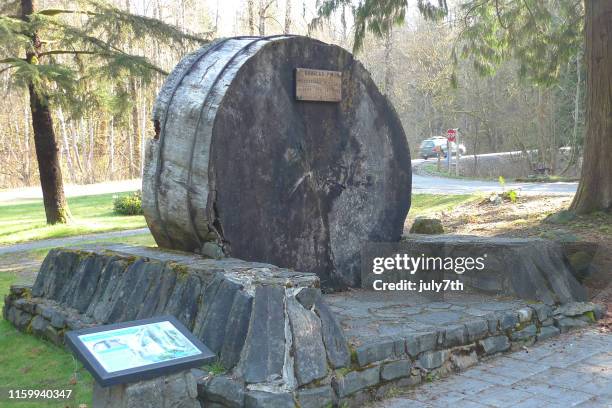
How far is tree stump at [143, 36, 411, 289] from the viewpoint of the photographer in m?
5.33

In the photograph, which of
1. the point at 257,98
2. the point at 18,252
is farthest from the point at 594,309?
the point at 18,252

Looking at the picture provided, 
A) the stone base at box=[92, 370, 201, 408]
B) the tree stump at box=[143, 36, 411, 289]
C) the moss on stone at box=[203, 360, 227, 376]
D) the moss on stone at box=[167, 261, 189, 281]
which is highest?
the tree stump at box=[143, 36, 411, 289]

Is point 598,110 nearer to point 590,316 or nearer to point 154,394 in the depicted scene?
point 590,316

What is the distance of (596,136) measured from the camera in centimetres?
985

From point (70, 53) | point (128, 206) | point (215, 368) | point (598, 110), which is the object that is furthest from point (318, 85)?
point (128, 206)

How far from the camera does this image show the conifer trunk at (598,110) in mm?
9672

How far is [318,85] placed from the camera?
20.0 feet

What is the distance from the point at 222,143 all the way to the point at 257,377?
7.11ft

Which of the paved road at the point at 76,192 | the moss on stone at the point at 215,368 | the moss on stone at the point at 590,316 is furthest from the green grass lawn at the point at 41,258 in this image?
the moss on stone at the point at 590,316

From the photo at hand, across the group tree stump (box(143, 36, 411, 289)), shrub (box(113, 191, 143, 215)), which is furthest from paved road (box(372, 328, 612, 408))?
shrub (box(113, 191, 143, 215))

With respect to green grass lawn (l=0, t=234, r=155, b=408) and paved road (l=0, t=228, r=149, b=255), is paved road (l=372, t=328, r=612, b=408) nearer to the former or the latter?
green grass lawn (l=0, t=234, r=155, b=408)

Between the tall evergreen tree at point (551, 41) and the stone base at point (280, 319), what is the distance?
4.05 meters

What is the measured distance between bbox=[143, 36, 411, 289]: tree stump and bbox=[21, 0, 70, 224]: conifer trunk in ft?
30.8

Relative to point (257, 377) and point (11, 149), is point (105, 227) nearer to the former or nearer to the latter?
point (257, 377)
